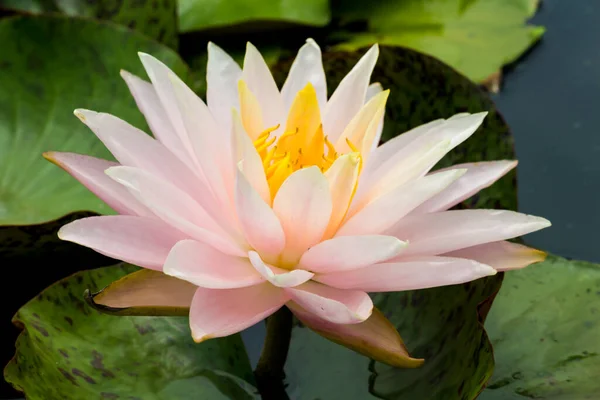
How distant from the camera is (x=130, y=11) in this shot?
1.35m

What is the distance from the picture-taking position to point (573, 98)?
1412mm

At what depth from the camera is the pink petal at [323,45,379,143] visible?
29.9 inches

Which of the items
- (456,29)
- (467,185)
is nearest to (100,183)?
(467,185)

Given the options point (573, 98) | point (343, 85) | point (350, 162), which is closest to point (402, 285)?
point (350, 162)

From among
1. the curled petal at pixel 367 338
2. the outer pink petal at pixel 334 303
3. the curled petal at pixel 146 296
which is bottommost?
the curled petal at pixel 367 338

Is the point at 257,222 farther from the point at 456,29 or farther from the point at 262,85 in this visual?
the point at 456,29

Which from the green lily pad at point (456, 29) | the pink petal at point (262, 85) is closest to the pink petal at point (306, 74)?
the pink petal at point (262, 85)

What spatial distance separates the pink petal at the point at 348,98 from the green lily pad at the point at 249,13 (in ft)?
2.34

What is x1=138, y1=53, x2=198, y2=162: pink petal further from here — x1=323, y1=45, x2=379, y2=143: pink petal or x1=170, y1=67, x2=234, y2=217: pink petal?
x1=323, y1=45, x2=379, y2=143: pink petal

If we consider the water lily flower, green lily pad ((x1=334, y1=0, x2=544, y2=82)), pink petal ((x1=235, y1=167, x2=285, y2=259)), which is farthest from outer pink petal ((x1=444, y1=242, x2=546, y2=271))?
green lily pad ((x1=334, y1=0, x2=544, y2=82))

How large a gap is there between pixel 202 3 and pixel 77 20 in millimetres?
365

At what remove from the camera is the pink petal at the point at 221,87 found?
0.75 m

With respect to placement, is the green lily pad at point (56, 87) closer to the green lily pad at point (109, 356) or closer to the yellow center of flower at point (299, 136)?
the green lily pad at point (109, 356)

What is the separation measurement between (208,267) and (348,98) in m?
0.30
